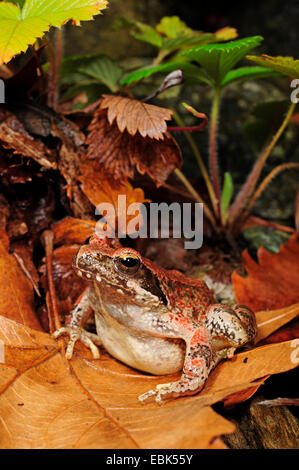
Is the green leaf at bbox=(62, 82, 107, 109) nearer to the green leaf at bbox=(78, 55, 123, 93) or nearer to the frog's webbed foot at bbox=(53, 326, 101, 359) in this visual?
the green leaf at bbox=(78, 55, 123, 93)

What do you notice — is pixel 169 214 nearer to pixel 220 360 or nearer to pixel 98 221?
pixel 98 221

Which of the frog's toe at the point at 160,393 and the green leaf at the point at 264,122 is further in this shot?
the green leaf at the point at 264,122

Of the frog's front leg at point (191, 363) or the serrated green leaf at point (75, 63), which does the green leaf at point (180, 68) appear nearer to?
the serrated green leaf at point (75, 63)

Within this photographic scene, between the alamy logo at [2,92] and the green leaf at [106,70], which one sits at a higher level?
the green leaf at [106,70]

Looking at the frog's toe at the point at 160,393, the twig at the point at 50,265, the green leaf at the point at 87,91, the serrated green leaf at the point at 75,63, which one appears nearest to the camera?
the frog's toe at the point at 160,393

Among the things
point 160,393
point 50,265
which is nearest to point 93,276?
point 50,265

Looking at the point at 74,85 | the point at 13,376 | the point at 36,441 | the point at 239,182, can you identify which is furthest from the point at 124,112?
the point at 239,182

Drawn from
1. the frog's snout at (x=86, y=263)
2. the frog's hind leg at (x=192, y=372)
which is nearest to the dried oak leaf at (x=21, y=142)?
the frog's snout at (x=86, y=263)
